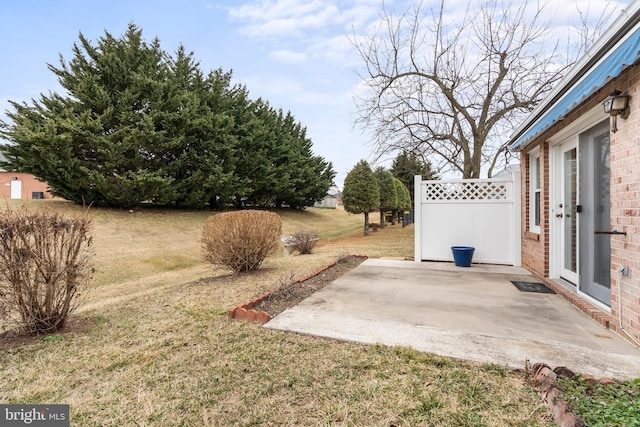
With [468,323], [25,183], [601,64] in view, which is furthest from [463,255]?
[25,183]

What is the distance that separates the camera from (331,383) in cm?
233

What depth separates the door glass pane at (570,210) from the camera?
15.0ft

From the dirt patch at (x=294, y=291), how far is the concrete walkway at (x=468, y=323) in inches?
7.1

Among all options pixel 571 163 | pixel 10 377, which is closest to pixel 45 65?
pixel 10 377

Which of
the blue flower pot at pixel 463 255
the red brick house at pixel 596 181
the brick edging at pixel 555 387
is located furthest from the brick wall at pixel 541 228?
the brick edging at pixel 555 387

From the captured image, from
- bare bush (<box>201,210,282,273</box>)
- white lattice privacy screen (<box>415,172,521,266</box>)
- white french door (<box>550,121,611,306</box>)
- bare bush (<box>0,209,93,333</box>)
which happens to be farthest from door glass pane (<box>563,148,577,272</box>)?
bare bush (<box>0,209,93,333</box>)

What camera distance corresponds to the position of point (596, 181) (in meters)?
3.78

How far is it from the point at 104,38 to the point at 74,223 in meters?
17.7

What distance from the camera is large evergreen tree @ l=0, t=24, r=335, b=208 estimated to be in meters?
14.7

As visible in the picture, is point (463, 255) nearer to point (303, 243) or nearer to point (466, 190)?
point (466, 190)

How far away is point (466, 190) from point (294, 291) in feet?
16.1

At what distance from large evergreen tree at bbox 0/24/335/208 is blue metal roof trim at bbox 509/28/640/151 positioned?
15165 millimetres

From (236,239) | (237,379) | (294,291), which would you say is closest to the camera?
(237,379)

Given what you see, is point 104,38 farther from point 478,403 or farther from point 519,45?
point 478,403
